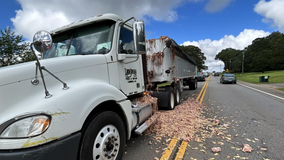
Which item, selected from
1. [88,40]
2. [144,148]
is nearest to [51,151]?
[88,40]

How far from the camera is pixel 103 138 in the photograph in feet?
7.27

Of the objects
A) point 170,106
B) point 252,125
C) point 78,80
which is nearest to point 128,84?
Result: point 78,80

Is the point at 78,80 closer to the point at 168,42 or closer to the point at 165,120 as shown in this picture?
the point at 165,120

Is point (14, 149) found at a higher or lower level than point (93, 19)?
lower

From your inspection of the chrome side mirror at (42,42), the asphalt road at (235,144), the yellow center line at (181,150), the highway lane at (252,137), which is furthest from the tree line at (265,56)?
the chrome side mirror at (42,42)

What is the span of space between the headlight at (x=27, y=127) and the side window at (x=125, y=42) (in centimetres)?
192

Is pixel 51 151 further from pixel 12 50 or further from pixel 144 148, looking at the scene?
pixel 12 50

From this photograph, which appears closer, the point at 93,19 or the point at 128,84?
the point at 93,19

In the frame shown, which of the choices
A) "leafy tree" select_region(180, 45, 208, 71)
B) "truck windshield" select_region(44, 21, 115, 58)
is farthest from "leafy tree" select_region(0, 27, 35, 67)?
"leafy tree" select_region(180, 45, 208, 71)

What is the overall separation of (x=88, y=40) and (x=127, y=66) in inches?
36.3

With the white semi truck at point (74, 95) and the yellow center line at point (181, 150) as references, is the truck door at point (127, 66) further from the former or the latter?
the yellow center line at point (181, 150)

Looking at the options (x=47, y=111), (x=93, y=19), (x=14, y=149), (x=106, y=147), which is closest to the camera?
(x=14, y=149)

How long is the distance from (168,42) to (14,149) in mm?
5413

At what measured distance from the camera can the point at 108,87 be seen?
2.55 metres
